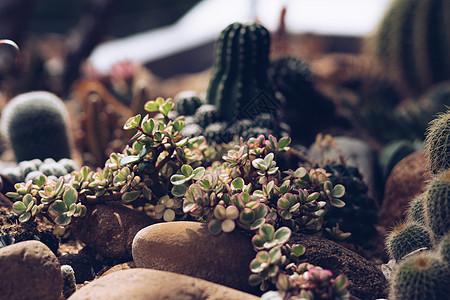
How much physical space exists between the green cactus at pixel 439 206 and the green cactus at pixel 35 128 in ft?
6.62

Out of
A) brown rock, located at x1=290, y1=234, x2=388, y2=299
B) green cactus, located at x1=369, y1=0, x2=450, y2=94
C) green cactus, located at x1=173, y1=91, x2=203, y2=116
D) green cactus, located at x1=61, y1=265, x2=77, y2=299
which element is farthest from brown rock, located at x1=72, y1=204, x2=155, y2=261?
green cactus, located at x1=369, y1=0, x2=450, y2=94

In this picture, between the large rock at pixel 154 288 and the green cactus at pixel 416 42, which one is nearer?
the large rock at pixel 154 288

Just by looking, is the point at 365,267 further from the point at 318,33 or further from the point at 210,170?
the point at 318,33

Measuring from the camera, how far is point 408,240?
1.69m

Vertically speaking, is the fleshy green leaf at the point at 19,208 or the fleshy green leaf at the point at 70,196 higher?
the fleshy green leaf at the point at 70,196

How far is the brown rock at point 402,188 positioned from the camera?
2.20 metres

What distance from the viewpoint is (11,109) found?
8.96ft

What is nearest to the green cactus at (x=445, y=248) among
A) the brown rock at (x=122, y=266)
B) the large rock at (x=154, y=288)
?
the large rock at (x=154, y=288)

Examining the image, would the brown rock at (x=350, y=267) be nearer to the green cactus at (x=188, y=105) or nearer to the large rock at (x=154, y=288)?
the large rock at (x=154, y=288)

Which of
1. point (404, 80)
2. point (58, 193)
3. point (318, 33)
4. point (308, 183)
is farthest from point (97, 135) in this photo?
point (318, 33)

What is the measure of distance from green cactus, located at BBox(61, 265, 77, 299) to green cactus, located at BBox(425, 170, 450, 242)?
1.30 metres

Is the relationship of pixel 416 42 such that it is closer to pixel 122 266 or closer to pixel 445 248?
pixel 445 248

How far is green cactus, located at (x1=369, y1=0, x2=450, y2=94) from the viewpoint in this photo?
3.96m

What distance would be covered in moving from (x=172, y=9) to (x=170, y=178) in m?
6.74
